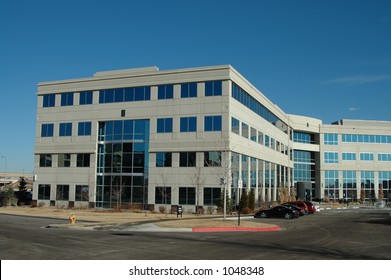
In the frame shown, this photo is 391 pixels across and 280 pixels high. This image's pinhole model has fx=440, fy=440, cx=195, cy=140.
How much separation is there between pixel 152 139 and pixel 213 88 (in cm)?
900

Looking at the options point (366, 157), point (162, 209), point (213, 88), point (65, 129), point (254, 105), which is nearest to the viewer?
point (162, 209)

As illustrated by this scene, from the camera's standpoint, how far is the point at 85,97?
53.8m

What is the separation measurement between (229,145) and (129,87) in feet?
46.8

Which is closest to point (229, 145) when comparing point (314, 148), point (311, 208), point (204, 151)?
point (204, 151)

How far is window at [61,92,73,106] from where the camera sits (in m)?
54.8

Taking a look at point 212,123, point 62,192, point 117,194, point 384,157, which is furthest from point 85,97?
point 384,157

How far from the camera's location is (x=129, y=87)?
51.1 m

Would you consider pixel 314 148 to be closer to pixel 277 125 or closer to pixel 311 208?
pixel 277 125

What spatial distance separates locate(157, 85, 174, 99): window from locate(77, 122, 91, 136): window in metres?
10.1

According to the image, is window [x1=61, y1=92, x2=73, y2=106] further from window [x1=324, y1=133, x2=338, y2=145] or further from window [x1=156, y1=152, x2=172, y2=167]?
window [x1=324, y1=133, x2=338, y2=145]

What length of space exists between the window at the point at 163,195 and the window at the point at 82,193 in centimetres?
929

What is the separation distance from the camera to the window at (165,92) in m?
48.8

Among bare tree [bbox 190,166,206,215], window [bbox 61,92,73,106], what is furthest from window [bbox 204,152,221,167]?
window [bbox 61,92,73,106]

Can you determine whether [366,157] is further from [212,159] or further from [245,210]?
[212,159]
